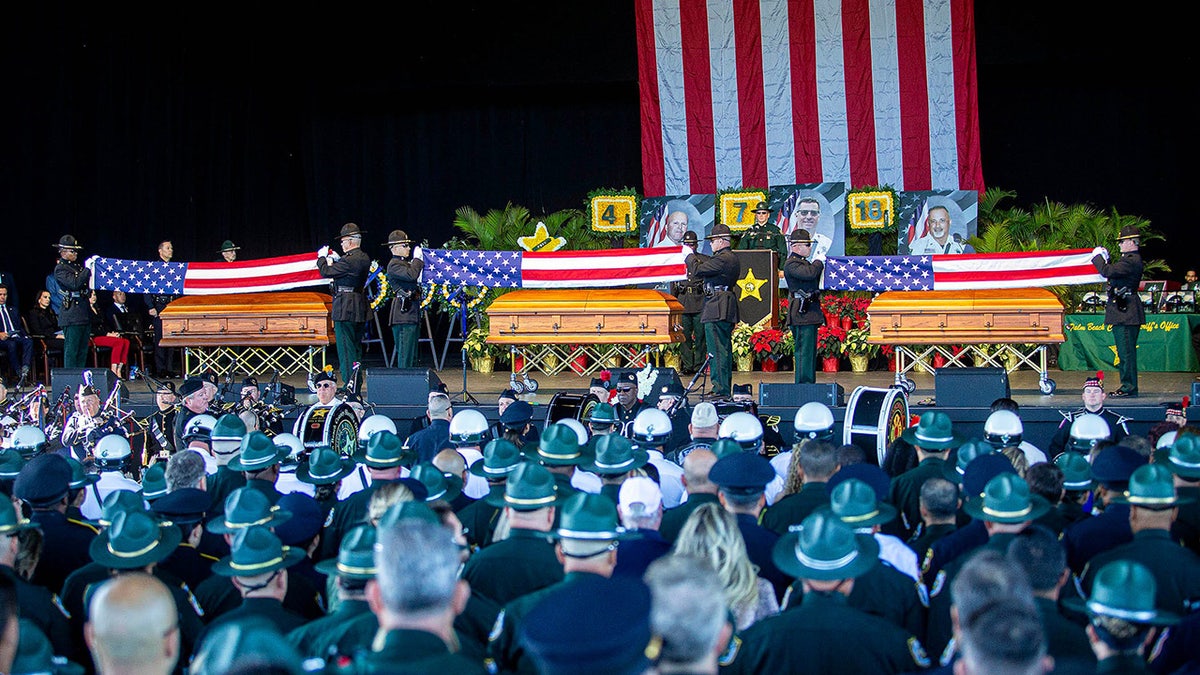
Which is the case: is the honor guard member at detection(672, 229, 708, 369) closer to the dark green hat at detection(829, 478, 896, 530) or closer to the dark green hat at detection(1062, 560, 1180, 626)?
the dark green hat at detection(829, 478, 896, 530)

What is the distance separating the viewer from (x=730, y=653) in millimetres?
2885

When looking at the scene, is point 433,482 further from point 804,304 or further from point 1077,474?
point 804,304

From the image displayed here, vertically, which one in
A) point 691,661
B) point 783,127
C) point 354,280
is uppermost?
point 783,127

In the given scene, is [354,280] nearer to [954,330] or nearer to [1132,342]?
[954,330]

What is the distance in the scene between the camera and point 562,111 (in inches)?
760

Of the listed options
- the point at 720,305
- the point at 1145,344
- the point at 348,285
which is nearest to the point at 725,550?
the point at 720,305

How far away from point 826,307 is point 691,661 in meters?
12.7

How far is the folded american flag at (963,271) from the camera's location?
39.0 ft

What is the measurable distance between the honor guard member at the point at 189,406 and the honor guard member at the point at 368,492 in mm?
2901

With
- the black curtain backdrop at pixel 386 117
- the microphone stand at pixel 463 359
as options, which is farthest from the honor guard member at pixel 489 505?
the black curtain backdrop at pixel 386 117

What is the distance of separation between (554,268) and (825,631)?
10.1 metres

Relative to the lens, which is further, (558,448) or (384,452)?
(384,452)

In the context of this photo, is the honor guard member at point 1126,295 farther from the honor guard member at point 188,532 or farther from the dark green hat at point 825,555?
the honor guard member at point 188,532

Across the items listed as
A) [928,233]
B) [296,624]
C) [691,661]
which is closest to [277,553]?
[296,624]
